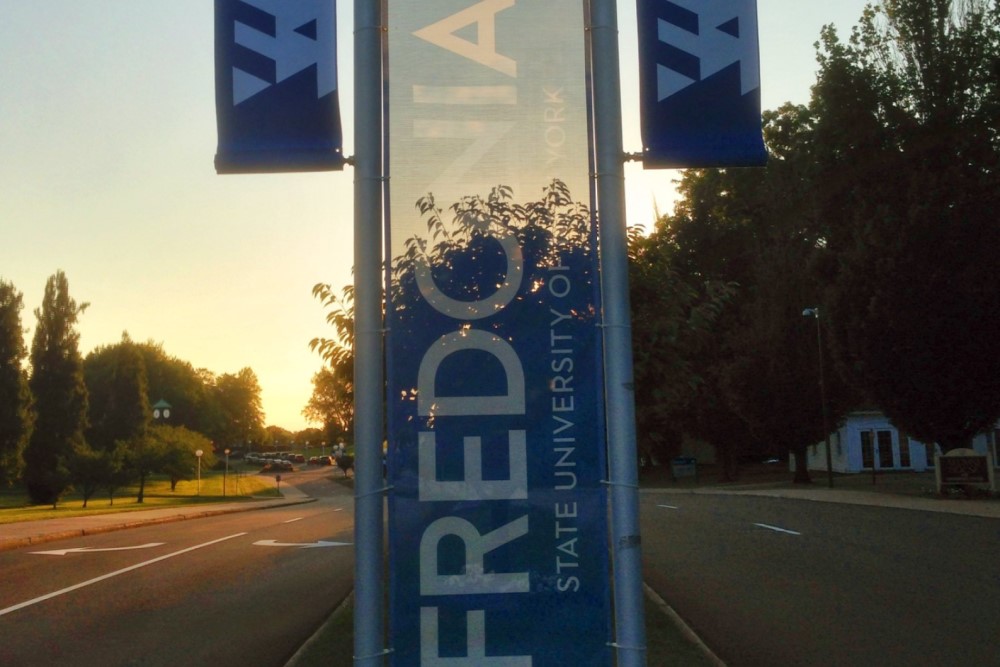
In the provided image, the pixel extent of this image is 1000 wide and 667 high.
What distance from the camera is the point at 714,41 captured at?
5.07 metres

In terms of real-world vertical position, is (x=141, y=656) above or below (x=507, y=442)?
below

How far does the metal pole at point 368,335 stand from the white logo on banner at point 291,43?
0.19 meters

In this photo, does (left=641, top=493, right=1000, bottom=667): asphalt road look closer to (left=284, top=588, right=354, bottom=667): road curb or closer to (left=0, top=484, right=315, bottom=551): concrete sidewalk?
(left=284, top=588, right=354, bottom=667): road curb

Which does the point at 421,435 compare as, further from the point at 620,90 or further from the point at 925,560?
the point at 925,560

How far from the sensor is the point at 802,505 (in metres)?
28.8

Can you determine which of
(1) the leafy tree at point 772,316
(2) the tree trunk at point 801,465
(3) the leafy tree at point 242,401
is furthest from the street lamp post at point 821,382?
(3) the leafy tree at point 242,401

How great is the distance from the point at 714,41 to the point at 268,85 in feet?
7.37

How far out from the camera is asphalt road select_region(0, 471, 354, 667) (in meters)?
8.89

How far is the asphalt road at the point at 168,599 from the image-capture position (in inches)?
350

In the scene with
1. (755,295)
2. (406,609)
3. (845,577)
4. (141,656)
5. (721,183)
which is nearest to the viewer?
(406,609)

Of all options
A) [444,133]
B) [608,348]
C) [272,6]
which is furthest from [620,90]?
[272,6]

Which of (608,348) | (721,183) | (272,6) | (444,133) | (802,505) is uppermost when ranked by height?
(721,183)

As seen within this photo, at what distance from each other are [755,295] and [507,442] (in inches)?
1565

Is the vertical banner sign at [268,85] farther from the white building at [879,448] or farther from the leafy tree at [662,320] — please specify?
the white building at [879,448]
